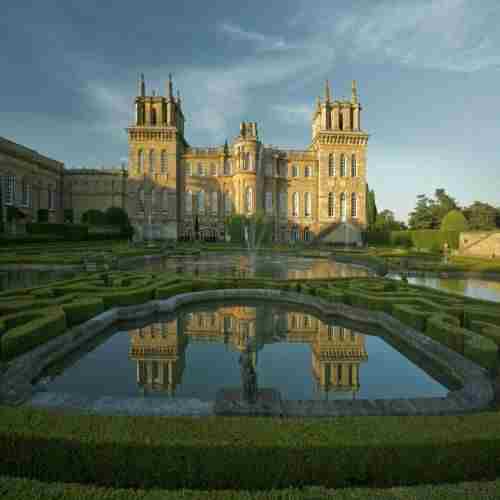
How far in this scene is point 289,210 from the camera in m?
45.1

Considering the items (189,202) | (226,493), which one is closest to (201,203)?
(189,202)

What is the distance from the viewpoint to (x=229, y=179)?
44062 mm

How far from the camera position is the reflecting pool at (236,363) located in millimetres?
5188

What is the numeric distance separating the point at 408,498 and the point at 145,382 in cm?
430

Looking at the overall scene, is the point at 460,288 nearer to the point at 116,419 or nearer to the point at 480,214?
the point at 116,419

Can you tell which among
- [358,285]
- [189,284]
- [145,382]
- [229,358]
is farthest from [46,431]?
[358,285]

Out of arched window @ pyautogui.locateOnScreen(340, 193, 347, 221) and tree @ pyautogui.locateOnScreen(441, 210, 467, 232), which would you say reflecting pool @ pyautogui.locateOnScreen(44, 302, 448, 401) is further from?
arched window @ pyautogui.locateOnScreen(340, 193, 347, 221)

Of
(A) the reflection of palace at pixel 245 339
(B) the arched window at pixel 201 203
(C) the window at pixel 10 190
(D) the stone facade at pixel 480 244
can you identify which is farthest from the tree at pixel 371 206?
(C) the window at pixel 10 190

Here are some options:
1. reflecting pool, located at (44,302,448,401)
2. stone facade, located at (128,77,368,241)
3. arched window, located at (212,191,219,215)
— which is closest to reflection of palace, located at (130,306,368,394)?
reflecting pool, located at (44,302,448,401)

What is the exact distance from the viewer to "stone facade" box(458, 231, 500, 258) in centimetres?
3005

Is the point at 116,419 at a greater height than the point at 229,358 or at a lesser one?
greater

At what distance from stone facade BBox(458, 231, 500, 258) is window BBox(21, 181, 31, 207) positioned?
169 ft

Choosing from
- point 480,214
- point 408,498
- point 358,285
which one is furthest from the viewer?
point 480,214

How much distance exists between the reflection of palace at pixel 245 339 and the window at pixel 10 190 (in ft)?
130
